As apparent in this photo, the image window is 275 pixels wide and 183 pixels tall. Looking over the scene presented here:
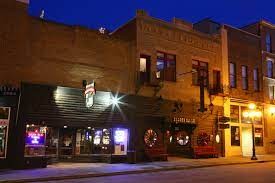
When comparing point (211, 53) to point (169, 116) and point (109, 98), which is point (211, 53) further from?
point (109, 98)

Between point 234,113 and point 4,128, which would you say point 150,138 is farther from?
point 234,113

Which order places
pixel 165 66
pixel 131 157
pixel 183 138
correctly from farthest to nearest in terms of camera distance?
pixel 183 138, pixel 165 66, pixel 131 157

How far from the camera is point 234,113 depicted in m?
30.9

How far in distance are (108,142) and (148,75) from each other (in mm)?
5461

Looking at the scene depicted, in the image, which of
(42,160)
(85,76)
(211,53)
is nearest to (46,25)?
(85,76)

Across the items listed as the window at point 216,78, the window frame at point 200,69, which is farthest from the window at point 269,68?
the window frame at point 200,69

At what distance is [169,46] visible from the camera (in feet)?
87.8

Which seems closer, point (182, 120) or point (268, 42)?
point (182, 120)

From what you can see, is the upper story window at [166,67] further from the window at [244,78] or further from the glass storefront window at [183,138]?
the window at [244,78]

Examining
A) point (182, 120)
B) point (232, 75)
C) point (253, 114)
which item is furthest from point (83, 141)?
point (232, 75)

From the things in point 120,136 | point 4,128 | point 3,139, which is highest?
point 4,128

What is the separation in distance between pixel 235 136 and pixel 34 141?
1722 cm

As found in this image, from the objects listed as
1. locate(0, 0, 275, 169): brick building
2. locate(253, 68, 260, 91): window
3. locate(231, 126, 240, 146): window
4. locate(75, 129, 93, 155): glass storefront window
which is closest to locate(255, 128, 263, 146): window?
locate(0, 0, 275, 169): brick building

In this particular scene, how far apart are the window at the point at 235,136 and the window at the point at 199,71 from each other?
4.84 meters
